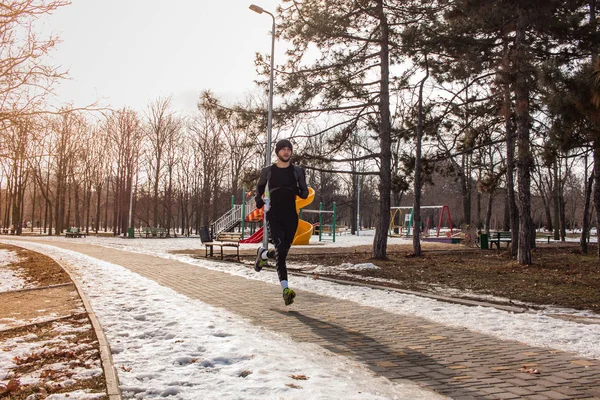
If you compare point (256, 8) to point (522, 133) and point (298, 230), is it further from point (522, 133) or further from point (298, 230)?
point (298, 230)

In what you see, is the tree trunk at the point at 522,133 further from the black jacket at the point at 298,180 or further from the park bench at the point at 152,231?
the park bench at the point at 152,231

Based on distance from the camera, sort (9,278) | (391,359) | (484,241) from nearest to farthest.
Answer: (391,359) → (9,278) → (484,241)

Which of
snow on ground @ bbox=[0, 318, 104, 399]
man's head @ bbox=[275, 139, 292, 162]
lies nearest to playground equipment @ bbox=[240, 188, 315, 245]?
man's head @ bbox=[275, 139, 292, 162]

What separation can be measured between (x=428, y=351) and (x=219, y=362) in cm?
209

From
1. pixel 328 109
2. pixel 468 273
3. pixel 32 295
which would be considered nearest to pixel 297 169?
pixel 32 295

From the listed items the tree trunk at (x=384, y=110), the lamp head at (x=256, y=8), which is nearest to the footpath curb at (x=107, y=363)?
the tree trunk at (x=384, y=110)

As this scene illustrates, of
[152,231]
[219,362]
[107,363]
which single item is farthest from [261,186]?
[152,231]

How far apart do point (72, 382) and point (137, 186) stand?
45.4 metres

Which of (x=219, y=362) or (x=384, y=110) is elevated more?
(x=384, y=110)

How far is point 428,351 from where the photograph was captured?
4.78 metres

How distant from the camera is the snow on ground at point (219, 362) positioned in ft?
11.2

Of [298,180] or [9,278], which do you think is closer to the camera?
[298,180]

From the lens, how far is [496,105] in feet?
56.3

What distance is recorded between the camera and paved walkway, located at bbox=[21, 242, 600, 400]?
3693 millimetres
